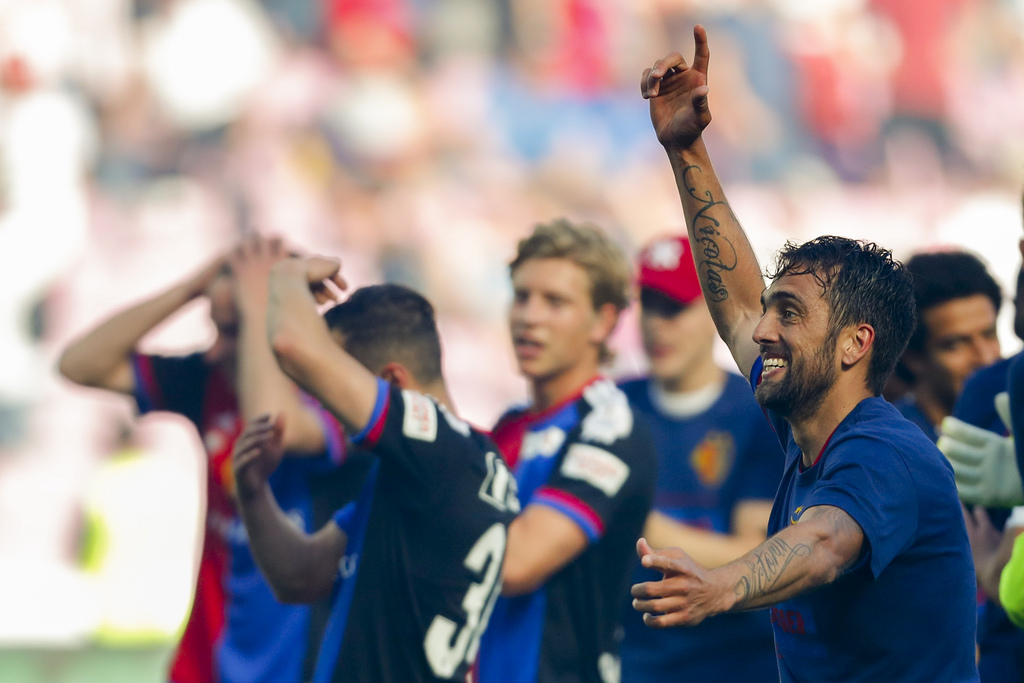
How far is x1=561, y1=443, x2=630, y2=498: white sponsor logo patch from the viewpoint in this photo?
322 centimetres

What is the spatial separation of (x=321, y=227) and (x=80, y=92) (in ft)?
8.12

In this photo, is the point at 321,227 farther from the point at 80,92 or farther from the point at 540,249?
the point at 540,249

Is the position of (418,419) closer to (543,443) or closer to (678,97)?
(543,443)

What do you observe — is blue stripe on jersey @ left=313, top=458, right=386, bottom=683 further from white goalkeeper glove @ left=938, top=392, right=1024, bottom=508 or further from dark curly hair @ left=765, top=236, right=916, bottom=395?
white goalkeeper glove @ left=938, top=392, right=1024, bottom=508

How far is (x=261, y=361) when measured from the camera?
137 inches

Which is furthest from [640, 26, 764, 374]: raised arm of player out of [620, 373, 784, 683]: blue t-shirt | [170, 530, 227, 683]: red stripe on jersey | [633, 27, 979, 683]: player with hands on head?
[170, 530, 227, 683]: red stripe on jersey

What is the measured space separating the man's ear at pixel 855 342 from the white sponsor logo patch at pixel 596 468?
108 centimetres

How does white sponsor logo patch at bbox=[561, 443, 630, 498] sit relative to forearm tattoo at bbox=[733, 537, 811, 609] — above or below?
below

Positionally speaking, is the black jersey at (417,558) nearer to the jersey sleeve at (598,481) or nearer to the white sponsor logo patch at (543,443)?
the jersey sleeve at (598,481)

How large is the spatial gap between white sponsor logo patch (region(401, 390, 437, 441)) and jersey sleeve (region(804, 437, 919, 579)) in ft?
3.00

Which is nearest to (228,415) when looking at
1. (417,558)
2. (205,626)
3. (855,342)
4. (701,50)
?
(205,626)

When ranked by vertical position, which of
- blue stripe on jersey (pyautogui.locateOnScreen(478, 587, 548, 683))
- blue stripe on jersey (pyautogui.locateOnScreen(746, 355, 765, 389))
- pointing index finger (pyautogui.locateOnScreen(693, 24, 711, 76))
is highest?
pointing index finger (pyautogui.locateOnScreen(693, 24, 711, 76))

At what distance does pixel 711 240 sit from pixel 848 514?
3.42 ft

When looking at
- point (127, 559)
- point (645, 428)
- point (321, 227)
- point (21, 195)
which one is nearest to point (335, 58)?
point (321, 227)
